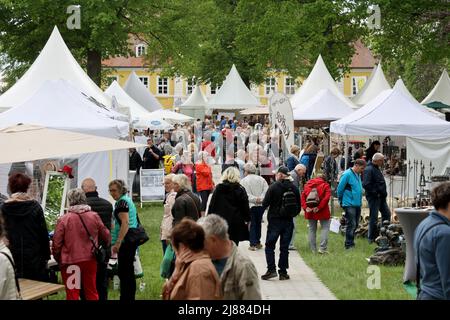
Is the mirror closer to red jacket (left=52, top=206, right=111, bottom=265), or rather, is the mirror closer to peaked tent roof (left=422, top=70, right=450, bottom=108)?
red jacket (left=52, top=206, right=111, bottom=265)

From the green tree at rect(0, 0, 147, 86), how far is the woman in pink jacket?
30.0m

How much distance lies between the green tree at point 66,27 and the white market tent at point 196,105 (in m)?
10.6

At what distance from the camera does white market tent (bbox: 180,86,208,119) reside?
55.2m

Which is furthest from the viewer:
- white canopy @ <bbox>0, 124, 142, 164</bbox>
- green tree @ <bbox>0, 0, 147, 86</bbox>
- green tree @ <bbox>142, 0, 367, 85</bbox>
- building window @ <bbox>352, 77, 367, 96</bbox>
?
building window @ <bbox>352, 77, 367, 96</bbox>

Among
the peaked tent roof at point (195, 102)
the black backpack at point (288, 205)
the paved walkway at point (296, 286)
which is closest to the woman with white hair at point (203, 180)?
the paved walkway at point (296, 286)

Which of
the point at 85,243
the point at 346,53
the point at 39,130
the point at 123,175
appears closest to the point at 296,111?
the point at 123,175

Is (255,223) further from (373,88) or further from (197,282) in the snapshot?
(373,88)

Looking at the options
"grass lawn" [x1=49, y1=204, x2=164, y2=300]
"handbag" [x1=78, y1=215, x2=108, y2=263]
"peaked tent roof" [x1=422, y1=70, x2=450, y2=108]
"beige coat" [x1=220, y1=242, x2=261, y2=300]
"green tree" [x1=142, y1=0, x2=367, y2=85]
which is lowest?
"grass lawn" [x1=49, y1=204, x2=164, y2=300]

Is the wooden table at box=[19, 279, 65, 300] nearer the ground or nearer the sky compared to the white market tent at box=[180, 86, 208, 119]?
nearer the ground

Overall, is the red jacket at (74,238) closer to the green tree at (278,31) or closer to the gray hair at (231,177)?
the gray hair at (231,177)

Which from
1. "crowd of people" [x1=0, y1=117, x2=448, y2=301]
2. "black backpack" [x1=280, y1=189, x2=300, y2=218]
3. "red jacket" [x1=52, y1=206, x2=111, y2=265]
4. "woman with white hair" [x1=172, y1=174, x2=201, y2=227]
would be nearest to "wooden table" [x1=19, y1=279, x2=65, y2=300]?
"crowd of people" [x1=0, y1=117, x2=448, y2=301]

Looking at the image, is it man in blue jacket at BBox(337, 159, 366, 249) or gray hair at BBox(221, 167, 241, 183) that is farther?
man in blue jacket at BBox(337, 159, 366, 249)

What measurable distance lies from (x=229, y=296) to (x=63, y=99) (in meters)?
12.3

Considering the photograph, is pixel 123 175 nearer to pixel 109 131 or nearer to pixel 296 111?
pixel 109 131
